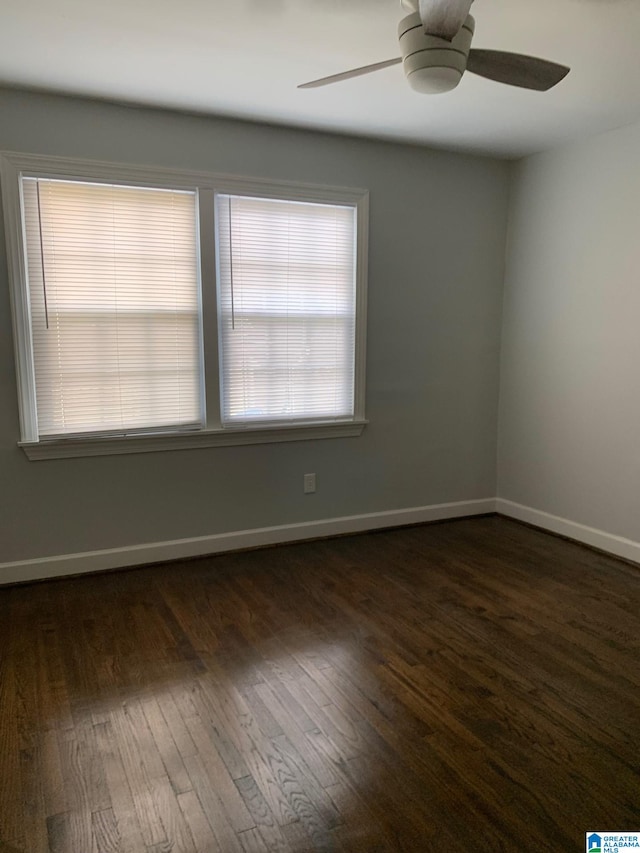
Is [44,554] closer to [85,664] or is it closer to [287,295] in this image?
[85,664]

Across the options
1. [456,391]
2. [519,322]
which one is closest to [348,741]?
[456,391]

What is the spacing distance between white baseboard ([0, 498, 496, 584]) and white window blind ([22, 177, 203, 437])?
726 mm

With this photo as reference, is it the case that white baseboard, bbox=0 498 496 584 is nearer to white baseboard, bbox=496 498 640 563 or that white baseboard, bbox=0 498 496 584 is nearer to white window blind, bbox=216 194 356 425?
white baseboard, bbox=496 498 640 563

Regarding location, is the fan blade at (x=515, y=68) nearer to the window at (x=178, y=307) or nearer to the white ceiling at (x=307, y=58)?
the white ceiling at (x=307, y=58)

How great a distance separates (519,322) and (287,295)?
5.89ft

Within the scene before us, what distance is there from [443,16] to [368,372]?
244 centimetres

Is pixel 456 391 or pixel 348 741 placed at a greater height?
pixel 456 391

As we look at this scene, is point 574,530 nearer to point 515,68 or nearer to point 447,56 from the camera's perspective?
point 515,68

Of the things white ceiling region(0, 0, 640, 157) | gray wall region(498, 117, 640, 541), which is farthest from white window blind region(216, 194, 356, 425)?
gray wall region(498, 117, 640, 541)

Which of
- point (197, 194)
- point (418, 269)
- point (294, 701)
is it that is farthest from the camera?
point (418, 269)

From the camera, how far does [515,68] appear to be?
2.01 m

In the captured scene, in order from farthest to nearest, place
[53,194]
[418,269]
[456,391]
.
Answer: [456,391], [418,269], [53,194]

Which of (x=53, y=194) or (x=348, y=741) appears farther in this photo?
(x=53, y=194)

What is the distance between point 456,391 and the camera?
433 cm
